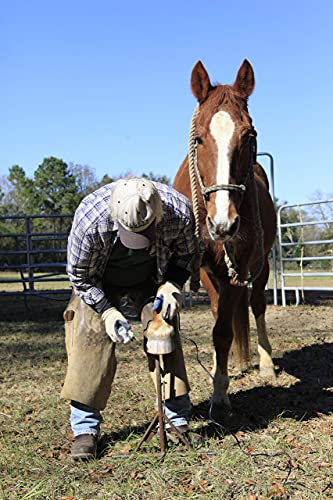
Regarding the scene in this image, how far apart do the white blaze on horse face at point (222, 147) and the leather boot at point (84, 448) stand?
138cm

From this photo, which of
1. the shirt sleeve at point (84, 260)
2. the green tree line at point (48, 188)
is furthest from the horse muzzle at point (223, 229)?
the green tree line at point (48, 188)

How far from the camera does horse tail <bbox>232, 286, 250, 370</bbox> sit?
4.57 meters

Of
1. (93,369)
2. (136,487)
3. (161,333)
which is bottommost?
(136,487)

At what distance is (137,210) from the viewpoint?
2.53 meters

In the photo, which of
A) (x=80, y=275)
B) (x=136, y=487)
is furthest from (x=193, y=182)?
(x=136, y=487)

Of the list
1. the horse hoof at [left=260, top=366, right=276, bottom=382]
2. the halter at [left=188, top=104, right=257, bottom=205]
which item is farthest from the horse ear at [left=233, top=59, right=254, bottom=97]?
the horse hoof at [left=260, top=366, right=276, bottom=382]

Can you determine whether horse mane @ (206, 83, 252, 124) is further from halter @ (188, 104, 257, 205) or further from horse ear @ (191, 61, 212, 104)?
halter @ (188, 104, 257, 205)

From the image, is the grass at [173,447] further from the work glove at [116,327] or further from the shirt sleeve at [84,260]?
the shirt sleeve at [84,260]

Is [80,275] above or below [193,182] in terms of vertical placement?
below

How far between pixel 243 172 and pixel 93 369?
1475 millimetres

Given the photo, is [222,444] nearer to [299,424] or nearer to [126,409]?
[299,424]

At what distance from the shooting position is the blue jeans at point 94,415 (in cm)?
298

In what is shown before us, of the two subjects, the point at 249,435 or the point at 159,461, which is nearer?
the point at 159,461

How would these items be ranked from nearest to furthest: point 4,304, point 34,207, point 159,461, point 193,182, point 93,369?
point 159,461, point 93,369, point 193,182, point 4,304, point 34,207
